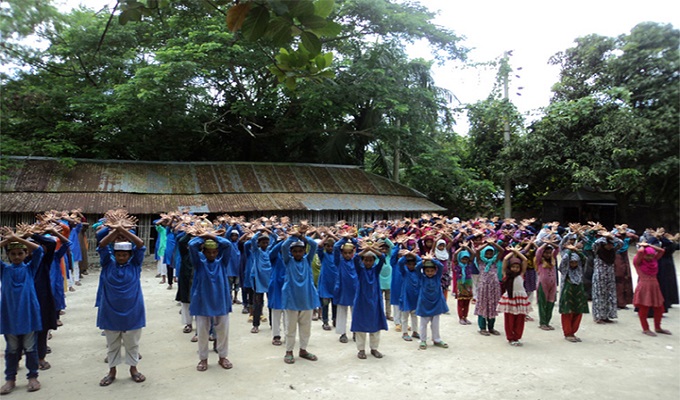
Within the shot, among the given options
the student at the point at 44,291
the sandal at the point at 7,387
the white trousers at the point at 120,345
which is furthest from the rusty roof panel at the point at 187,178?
the white trousers at the point at 120,345

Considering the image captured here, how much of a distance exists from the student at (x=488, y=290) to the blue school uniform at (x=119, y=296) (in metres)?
4.76

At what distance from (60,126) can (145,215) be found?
227 inches

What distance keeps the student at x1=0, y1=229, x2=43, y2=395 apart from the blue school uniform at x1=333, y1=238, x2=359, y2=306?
355cm

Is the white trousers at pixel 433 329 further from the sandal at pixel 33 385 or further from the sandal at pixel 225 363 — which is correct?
the sandal at pixel 33 385

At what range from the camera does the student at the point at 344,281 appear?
608 centimetres

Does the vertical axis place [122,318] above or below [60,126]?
below

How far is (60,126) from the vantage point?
1636 centimetres

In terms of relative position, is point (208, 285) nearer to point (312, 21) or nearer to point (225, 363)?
point (225, 363)

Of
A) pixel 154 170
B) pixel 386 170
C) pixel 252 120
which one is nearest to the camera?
pixel 154 170

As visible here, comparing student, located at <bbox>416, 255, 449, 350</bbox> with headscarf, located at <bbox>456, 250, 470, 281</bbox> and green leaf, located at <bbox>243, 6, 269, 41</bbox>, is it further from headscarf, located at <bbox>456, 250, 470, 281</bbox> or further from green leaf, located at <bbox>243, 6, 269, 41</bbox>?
green leaf, located at <bbox>243, 6, 269, 41</bbox>

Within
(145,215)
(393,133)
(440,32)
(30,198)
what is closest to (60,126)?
(30,198)

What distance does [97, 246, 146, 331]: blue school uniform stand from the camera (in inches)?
182

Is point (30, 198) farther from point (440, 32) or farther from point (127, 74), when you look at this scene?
point (440, 32)

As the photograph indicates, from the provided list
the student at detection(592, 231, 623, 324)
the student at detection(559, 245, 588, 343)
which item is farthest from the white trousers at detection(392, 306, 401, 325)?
the student at detection(592, 231, 623, 324)
